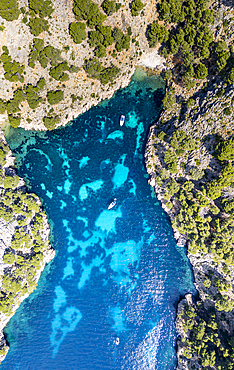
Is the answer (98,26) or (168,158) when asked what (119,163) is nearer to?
(168,158)

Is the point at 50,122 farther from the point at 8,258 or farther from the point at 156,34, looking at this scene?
the point at 8,258

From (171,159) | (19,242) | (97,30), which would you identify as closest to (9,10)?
(97,30)

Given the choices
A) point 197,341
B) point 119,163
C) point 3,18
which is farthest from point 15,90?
point 197,341

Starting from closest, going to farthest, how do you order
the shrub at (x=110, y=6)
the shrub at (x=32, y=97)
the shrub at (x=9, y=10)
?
the shrub at (x=9, y=10) < the shrub at (x=110, y=6) < the shrub at (x=32, y=97)

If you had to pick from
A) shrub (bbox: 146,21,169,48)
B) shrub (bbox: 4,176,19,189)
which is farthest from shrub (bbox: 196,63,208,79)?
shrub (bbox: 4,176,19,189)

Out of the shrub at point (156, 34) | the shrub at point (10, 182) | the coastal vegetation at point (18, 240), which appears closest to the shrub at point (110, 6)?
the shrub at point (156, 34)

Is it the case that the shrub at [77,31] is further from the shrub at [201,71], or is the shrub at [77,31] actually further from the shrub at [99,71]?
the shrub at [201,71]
